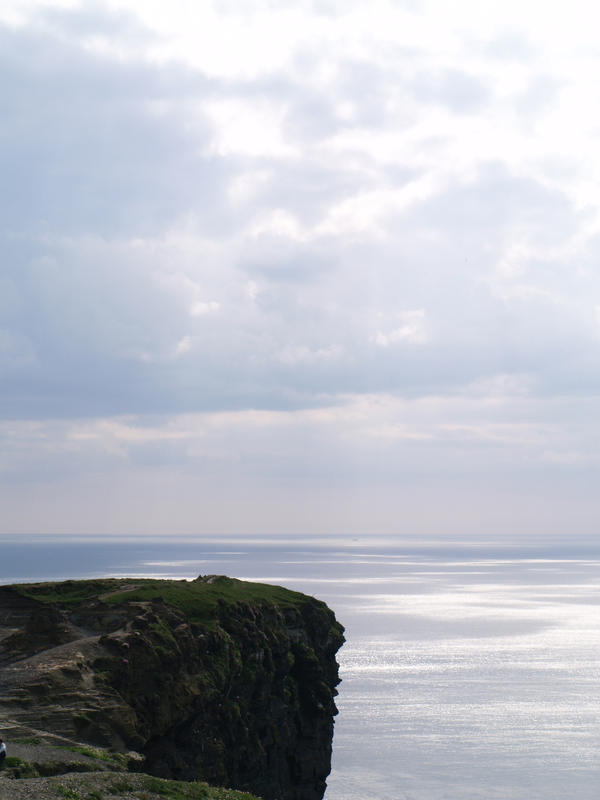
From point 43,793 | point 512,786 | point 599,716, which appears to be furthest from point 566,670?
point 43,793

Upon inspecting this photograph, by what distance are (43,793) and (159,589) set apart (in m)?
40.0

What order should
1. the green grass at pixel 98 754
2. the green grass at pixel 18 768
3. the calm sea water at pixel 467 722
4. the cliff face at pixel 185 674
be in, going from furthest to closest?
the calm sea water at pixel 467 722
the cliff face at pixel 185 674
the green grass at pixel 98 754
the green grass at pixel 18 768

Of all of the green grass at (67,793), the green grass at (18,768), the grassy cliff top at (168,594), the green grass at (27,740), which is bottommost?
the green grass at (27,740)

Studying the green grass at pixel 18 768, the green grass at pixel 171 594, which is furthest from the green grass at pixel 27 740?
the green grass at pixel 171 594

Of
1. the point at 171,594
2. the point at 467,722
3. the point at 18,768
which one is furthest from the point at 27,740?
the point at 467,722

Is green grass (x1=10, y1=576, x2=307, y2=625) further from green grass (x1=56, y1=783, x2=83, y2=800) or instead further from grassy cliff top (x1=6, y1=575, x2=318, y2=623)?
green grass (x1=56, y1=783, x2=83, y2=800)

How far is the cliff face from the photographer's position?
4800 centimetres

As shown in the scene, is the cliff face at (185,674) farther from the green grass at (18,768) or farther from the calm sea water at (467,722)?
the calm sea water at (467,722)

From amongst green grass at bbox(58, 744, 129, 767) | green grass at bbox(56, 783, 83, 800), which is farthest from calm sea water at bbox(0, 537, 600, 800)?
green grass at bbox(56, 783, 83, 800)

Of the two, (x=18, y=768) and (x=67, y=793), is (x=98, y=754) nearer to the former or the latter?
(x=18, y=768)

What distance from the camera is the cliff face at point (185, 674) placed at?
157 ft

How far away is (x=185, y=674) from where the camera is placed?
5662cm

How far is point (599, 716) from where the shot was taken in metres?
119

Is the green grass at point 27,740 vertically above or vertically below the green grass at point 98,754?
above
